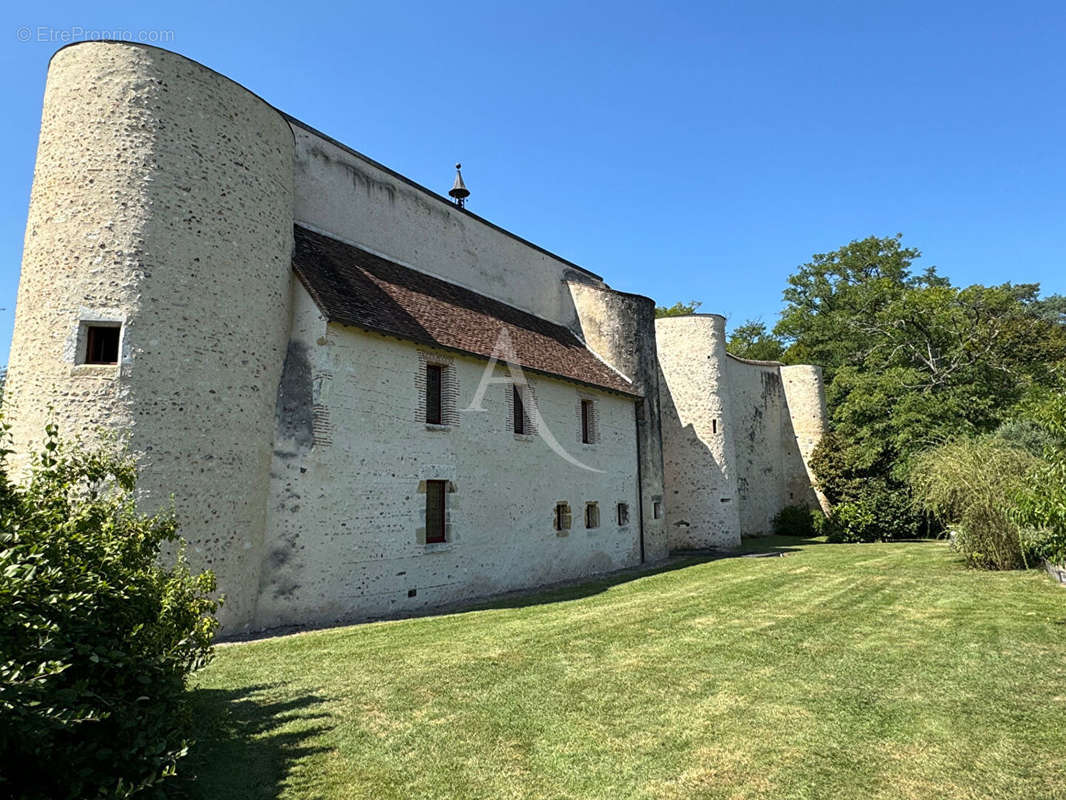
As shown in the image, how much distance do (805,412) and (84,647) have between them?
30.2 metres

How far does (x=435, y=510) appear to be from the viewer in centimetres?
1309

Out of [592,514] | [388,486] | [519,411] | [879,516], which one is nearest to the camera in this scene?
[388,486]

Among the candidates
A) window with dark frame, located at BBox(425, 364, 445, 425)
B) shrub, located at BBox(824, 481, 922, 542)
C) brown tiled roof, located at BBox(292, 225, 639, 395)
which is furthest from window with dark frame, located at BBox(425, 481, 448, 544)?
shrub, located at BBox(824, 481, 922, 542)

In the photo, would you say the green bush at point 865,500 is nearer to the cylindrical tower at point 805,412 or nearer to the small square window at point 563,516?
the cylindrical tower at point 805,412

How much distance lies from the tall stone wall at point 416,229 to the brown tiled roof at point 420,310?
47 centimetres

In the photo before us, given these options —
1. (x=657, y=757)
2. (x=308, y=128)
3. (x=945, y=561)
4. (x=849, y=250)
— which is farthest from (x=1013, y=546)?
(x=849, y=250)

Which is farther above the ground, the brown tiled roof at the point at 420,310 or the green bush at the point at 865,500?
the brown tiled roof at the point at 420,310

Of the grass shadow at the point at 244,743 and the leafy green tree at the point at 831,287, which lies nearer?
the grass shadow at the point at 244,743

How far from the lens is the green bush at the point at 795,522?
89.9 feet

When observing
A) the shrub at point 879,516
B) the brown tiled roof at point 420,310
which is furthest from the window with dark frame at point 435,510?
the shrub at point 879,516

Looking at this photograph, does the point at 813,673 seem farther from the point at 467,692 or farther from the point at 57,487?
the point at 57,487

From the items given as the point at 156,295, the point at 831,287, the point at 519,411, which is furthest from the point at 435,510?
the point at 831,287

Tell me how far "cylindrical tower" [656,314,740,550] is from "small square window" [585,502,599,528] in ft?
17.7

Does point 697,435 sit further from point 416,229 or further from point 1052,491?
point 1052,491
